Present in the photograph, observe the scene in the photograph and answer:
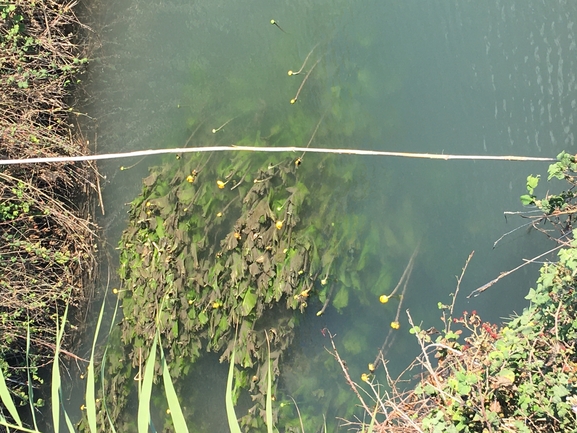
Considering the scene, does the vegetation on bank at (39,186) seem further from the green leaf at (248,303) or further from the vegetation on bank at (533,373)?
the vegetation on bank at (533,373)

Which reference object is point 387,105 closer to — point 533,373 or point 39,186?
point 533,373

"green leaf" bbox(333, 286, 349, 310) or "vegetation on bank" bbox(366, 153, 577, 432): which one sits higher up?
"vegetation on bank" bbox(366, 153, 577, 432)

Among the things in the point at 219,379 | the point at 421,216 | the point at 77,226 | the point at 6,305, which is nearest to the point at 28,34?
the point at 77,226

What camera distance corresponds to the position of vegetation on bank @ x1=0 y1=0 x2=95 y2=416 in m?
2.78

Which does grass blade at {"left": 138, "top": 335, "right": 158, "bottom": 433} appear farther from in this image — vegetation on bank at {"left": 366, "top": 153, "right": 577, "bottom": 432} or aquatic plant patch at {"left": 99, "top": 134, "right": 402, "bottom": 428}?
aquatic plant patch at {"left": 99, "top": 134, "right": 402, "bottom": 428}

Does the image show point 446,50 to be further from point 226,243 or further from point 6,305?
point 6,305

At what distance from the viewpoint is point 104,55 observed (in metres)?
2.89

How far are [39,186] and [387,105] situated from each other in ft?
6.23

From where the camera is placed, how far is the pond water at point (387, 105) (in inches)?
80.7

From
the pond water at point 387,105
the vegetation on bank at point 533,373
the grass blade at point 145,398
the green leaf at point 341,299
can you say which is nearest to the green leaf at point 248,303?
the pond water at point 387,105

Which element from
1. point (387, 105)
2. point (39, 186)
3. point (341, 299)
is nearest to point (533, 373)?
point (341, 299)

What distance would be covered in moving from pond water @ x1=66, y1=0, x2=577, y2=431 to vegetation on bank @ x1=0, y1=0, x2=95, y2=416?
0.95 ft

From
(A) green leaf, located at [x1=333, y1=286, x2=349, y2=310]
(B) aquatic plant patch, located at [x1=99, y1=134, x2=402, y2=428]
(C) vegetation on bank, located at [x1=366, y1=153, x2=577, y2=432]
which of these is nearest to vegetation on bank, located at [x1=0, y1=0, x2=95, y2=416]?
(B) aquatic plant patch, located at [x1=99, y1=134, x2=402, y2=428]

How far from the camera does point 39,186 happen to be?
293 centimetres
